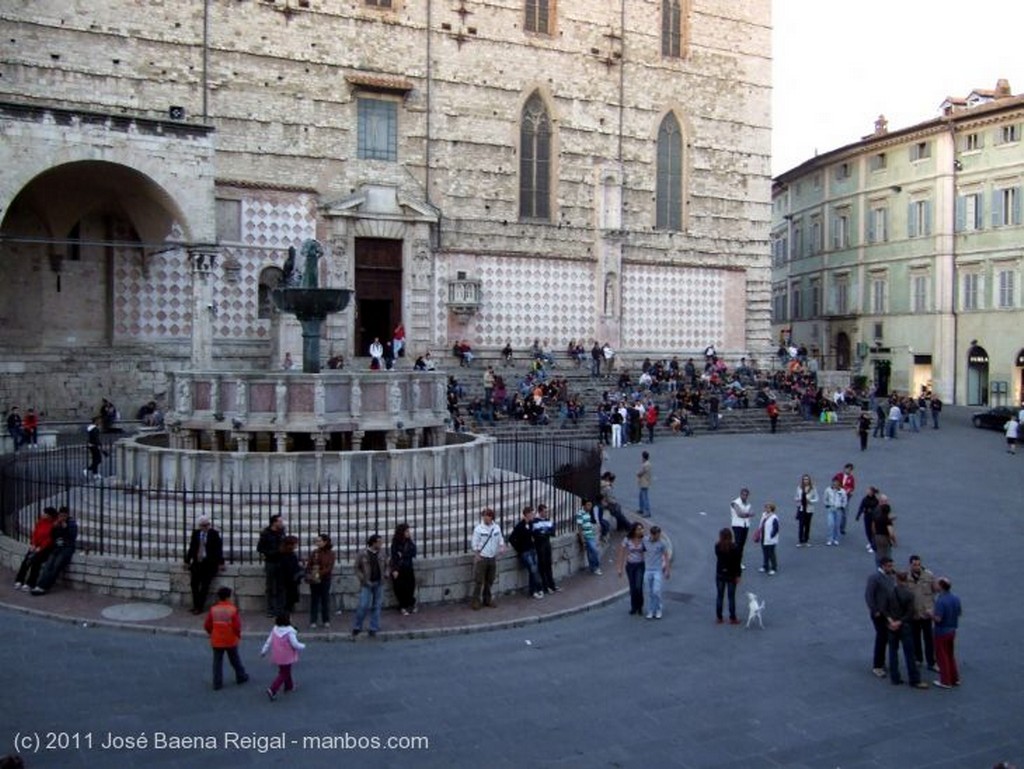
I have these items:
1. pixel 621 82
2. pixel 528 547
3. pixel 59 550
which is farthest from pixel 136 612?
pixel 621 82

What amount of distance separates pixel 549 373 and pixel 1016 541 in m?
20.4

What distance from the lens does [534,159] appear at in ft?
121

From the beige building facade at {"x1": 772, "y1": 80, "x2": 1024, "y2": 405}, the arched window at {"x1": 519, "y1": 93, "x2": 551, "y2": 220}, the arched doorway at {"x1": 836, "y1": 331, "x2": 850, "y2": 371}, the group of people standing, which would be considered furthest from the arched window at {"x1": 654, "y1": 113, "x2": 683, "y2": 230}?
the group of people standing

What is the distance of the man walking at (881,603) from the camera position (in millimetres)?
10281

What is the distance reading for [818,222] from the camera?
53.9 meters

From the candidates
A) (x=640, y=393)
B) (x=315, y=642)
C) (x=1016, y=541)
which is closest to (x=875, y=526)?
(x=1016, y=541)

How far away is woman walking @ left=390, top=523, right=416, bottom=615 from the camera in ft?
39.4

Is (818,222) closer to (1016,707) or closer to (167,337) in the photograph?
(167,337)

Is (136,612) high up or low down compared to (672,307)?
down

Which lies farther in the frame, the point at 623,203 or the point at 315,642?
the point at 623,203

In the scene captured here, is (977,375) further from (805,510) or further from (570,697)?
(570,697)

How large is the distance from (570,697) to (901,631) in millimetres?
3458

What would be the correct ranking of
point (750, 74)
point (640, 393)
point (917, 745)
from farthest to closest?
point (750, 74) → point (640, 393) → point (917, 745)

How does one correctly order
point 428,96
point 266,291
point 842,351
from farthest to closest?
point 842,351, point 428,96, point 266,291
